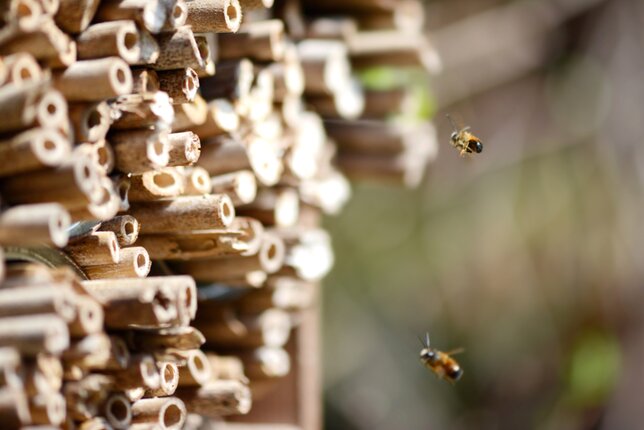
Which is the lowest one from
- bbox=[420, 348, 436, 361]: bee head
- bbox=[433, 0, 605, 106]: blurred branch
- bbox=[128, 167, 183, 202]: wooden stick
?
bbox=[420, 348, 436, 361]: bee head

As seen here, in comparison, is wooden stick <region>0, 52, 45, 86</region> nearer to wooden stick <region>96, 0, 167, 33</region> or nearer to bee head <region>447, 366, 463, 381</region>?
wooden stick <region>96, 0, 167, 33</region>

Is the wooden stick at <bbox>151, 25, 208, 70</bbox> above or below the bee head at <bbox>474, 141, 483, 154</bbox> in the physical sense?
above

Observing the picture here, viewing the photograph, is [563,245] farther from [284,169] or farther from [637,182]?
[284,169]

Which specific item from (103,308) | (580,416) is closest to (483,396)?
(580,416)

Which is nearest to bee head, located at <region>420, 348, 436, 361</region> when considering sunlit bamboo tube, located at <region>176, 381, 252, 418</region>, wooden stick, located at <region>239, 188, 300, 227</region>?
wooden stick, located at <region>239, 188, 300, 227</region>

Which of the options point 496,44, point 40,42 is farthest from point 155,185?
point 496,44

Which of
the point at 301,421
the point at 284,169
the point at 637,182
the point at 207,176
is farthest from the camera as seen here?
the point at 637,182
